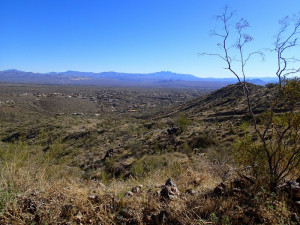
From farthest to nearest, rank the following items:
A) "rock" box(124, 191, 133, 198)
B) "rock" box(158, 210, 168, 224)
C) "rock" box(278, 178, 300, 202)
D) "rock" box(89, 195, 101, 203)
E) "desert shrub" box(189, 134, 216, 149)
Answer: "desert shrub" box(189, 134, 216, 149), "rock" box(124, 191, 133, 198), "rock" box(89, 195, 101, 203), "rock" box(278, 178, 300, 202), "rock" box(158, 210, 168, 224)

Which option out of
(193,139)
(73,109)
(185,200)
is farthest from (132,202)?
(73,109)

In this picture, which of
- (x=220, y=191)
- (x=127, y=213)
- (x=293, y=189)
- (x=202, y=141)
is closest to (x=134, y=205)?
(x=127, y=213)

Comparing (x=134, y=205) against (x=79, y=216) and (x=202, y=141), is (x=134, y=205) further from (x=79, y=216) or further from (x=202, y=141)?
(x=202, y=141)

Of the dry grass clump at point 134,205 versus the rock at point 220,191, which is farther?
the rock at point 220,191

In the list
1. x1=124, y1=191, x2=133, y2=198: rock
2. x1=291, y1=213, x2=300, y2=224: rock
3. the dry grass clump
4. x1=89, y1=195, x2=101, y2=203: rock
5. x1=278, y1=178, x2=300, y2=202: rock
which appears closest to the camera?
x1=291, y1=213, x2=300, y2=224: rock

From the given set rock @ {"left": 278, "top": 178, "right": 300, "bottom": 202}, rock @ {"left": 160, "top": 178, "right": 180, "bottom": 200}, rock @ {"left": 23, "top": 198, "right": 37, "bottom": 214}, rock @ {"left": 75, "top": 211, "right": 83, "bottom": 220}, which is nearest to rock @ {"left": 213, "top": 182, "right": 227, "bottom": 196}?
rock @ {"left": 160, "top": 178, "right": 180, "bottom": 200}

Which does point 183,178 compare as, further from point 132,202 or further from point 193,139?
point 193,139

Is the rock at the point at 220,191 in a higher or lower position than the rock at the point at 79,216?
higher

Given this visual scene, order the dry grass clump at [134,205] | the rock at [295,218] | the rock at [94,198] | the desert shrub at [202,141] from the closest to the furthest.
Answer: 1. the rock at [295,218]
2. the dry grass clump at [134,205]
3. the rock at [94,198]
4. the desert shrub at [202,141]

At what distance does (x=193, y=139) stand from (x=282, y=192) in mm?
12724

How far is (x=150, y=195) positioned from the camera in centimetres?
390

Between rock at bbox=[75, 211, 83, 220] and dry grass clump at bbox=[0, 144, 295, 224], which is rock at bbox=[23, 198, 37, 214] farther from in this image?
rock at bbox=[75, 211, 83, 220]

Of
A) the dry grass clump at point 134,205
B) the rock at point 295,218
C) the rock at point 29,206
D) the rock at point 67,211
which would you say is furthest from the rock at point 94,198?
the rock at point 295,218

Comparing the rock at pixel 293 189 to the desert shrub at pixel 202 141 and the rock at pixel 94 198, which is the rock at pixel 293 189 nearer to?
the rock at pixel 94 198
